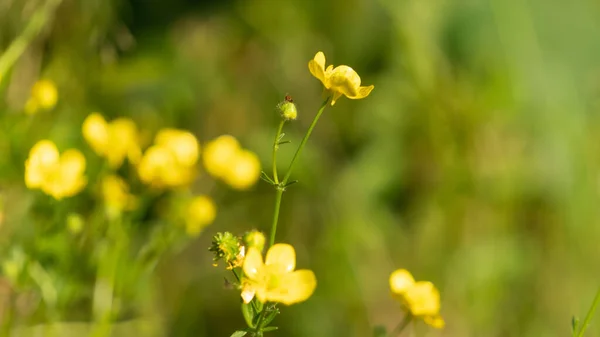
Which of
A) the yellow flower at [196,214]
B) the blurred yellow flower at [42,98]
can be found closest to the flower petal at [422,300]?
the yellow flower at [196,214]

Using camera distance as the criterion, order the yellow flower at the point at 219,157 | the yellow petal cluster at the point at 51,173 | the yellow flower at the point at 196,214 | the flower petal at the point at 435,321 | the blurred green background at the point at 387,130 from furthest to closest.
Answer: the blurred green background at the point at 387,130 → the yellow flower at the point at 219,157 → the yellow flower at the point at 196,214 → the yellow petal cluster at the point at 51,173 → the flower petal at the point at 435,321

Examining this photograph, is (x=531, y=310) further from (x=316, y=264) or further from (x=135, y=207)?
(x=135, y=207)

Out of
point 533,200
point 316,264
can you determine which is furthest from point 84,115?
point 533,200

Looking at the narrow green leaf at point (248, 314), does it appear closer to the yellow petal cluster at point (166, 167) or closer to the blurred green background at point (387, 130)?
the yellow petal cluster at point (166, 167)

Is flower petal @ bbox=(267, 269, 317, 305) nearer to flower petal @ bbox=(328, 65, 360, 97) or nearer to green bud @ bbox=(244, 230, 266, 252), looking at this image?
green bud @ bbox=(244, 230, 266, 252)

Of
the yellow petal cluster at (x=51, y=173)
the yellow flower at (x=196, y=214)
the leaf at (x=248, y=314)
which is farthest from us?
the yellow flower at (x=196, y=214)

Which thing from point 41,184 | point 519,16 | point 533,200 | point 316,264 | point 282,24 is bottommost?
point 41,184
